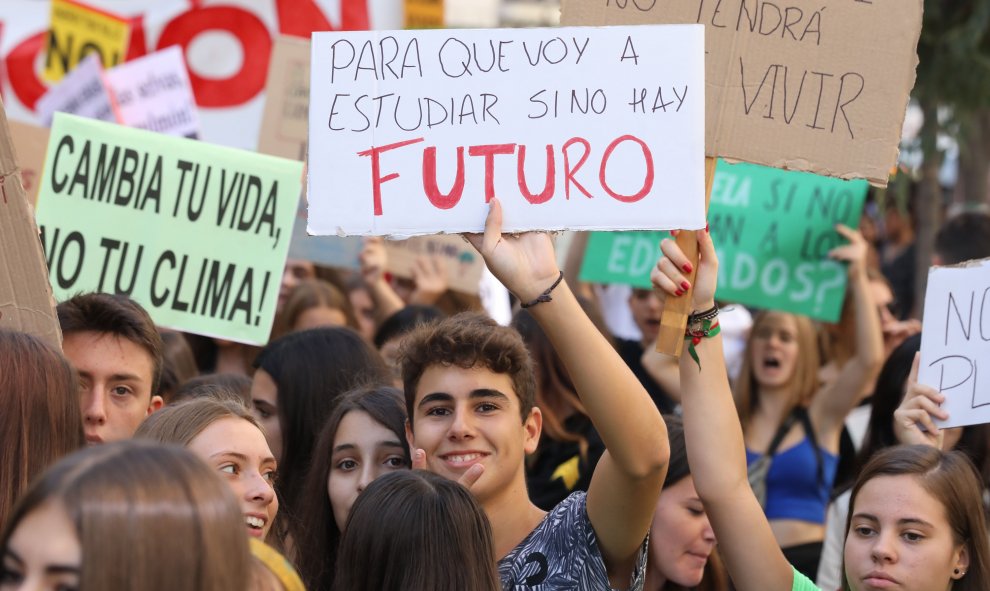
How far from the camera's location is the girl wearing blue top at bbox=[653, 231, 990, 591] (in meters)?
3.25

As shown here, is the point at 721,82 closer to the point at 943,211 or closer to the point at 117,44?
the point at 117,44

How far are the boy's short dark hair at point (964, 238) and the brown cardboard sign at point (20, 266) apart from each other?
5.47 m

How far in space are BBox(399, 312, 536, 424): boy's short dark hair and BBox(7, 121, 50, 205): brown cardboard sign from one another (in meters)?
2.48

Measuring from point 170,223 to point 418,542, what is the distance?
2.37m

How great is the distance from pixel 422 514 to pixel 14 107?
664 centimetres

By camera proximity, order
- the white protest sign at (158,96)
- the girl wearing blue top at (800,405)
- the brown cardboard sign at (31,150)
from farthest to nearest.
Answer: the white protest sign at (158,96) < the brown cardboard sign at (31,150) < the girl wearing blue top at (800,405)

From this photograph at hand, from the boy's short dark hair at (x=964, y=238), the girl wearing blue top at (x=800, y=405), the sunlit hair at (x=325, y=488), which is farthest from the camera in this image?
the boy's short dark hair at (x=964, y=238)

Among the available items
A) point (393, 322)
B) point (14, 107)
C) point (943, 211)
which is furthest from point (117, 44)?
point (943, 211)

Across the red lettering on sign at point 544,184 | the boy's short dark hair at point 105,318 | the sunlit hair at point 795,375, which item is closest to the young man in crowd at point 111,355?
the boy's short dark hair at point 105,318

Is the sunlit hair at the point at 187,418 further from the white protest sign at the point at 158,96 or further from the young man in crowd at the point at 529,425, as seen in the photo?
the white protest sign at the point at 158,96

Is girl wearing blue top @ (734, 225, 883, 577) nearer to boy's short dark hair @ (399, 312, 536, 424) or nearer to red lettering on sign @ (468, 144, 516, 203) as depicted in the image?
boy's short dark hair @ (399, 312, 536, 424)

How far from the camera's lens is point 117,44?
766 centimetres

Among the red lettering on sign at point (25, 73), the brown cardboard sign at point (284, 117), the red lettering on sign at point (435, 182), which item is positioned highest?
the red lettering on sign at point (25, 73)

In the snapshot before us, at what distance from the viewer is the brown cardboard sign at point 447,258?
22.1 ft
